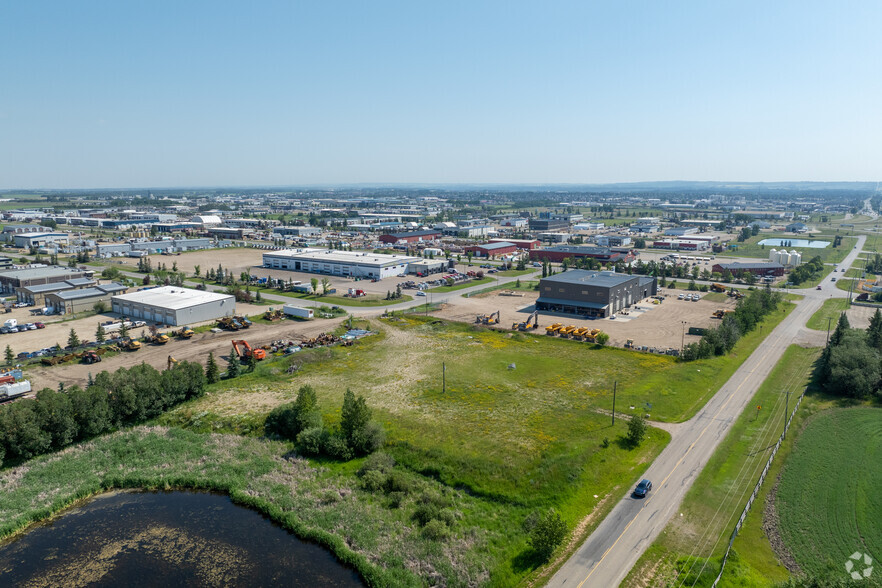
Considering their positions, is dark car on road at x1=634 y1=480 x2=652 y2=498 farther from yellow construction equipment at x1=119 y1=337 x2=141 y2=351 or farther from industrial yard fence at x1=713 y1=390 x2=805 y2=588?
yellow construction equipment at x1=119 y1=337 x2=141 y2=351

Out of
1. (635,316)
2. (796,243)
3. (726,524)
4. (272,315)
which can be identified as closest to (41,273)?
(272,315)

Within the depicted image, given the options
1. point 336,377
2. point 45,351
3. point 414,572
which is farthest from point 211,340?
point 414,572

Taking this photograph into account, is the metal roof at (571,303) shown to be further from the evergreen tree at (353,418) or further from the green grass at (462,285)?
the evergreen tree at (353,418)

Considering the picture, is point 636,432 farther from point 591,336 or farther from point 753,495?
point 591,336

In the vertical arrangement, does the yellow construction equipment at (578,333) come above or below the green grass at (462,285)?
below

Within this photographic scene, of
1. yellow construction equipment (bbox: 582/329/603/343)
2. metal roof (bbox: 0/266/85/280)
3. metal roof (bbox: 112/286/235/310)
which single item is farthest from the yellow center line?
metal roof (bbox: 0/266/85/280)

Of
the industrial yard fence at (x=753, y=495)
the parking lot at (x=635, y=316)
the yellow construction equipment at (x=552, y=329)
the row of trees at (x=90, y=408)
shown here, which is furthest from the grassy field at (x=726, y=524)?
the row of trees at (x=90, y=408)

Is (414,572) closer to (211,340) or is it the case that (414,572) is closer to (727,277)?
(211,340)
